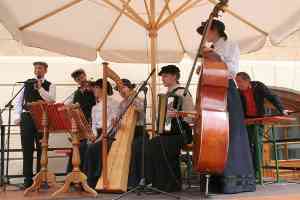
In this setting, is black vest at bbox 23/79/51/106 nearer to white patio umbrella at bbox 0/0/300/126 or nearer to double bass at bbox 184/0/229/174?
white patio umbrella at bbox 0/0/300/126

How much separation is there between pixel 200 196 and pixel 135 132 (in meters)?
1.34

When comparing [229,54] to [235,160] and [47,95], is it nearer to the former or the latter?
[235,160]

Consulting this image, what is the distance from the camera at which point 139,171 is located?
4.69 m

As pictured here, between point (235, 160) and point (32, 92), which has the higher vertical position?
point (32, 92)

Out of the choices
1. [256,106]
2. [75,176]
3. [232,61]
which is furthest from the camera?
[256,106]

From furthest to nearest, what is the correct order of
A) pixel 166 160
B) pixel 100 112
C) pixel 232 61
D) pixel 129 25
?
pixel 129 25
pixel 100 112
pixel 166 160
pixel 232 61

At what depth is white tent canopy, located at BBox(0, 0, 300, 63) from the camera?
5.43m

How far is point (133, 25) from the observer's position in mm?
6309

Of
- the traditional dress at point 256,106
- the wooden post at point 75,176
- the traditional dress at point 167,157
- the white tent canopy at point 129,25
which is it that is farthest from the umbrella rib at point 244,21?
the wooden post at point 75,176

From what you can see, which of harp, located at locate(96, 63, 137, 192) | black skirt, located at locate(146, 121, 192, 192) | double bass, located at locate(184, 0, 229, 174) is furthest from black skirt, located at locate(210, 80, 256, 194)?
harp, located at locate(96, 63, 137, 192)

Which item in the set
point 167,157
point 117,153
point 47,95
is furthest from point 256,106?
point 47,95

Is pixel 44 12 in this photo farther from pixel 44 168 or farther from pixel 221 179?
pixel 221 179

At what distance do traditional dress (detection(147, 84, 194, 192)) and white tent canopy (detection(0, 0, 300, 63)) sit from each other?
57.1 inches

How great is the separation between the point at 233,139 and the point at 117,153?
1.17 meters
